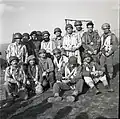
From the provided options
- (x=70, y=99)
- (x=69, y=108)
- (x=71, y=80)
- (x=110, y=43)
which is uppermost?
(x=110, y=43)

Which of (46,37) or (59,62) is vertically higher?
(46,37)

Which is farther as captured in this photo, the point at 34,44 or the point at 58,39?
the point at 34,44

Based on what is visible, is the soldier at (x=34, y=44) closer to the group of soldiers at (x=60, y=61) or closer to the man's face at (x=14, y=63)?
the group of soldiers at (x=60, y=61)

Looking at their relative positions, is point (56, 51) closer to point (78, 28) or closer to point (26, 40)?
point (78, 28)

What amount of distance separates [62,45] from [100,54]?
4.06 ft

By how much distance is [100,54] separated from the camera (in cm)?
702

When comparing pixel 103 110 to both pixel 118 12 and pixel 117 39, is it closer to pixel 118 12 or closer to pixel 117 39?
pixel 118 12

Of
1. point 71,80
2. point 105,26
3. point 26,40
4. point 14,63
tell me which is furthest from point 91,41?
point 14,63

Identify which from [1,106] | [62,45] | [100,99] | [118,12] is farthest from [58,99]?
[118,12]

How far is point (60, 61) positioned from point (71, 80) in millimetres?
787

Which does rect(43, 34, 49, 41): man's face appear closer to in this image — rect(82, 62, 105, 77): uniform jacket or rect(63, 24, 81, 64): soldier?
rect(63, 24, 81, 64): soldier

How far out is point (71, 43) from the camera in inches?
271

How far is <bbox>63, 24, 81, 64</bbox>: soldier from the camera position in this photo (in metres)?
6.81

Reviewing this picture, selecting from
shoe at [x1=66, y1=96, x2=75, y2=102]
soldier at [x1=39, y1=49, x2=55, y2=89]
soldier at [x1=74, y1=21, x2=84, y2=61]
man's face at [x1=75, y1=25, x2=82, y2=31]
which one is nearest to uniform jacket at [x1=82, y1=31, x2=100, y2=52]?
soldier at [x1=74, y1=21, x2=84, y2=61]
